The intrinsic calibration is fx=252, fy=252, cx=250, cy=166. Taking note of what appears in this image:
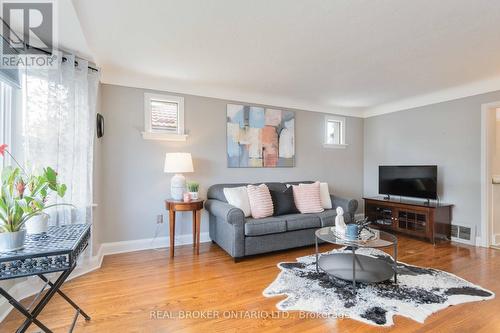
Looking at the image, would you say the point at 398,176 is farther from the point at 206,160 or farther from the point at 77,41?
the point at 77,41

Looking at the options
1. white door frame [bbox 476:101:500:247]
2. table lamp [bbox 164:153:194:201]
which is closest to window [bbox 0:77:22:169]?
table lamp [bbox 164:153:194:201]

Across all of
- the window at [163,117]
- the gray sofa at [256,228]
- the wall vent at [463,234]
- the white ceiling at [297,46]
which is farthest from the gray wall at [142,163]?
the wall vent at [463,234]

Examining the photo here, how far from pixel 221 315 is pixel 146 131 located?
251 cm

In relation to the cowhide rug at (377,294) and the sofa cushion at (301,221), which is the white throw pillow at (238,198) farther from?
the cowhide rug at (377,294)

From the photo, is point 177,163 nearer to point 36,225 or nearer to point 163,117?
point 163,117

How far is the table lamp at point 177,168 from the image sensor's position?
323 centimetres

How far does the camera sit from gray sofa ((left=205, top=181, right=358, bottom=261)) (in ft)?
9.79

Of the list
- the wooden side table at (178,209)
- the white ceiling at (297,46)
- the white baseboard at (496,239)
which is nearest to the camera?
the white ceiling at (297,46)

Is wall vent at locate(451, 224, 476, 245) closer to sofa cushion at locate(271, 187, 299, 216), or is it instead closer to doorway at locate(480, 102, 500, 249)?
doorway at locate(480, 102, 500, 249)

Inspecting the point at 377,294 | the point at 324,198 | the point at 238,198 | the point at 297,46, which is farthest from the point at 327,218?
the point at 297,46

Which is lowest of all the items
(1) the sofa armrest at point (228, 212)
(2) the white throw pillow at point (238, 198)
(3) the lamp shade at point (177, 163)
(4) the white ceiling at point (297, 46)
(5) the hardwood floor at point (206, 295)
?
(5) the hardwood floor at point (206, 295)

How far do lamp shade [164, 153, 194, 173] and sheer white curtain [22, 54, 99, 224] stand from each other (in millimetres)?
848

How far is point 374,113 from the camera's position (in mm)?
5113

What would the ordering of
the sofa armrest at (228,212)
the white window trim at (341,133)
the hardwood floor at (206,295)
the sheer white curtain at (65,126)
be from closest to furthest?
1. the hardwood floor at (206,295)
2. the sheer white curtain at (65,126)
3. the sofa armrest at (228,212)
4. the white window trim at (341,133)
